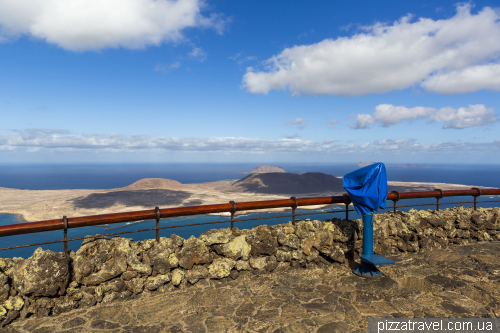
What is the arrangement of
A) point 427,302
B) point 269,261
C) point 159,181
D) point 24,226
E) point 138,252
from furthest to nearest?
1. point 159,181
2. point 269,261
3. point 138,252
4. point 427,302
5. point 24,226

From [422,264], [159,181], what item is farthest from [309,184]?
[422,264]

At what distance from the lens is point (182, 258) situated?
4227mm

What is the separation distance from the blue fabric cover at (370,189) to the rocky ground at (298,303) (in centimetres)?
126

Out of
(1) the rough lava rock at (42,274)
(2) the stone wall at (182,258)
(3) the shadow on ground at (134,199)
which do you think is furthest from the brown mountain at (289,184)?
(1) the rough lava rock at (42,274)

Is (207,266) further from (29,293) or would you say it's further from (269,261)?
(29,293)

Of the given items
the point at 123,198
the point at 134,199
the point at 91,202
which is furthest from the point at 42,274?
the point at 123,198

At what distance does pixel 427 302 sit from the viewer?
3.70 m

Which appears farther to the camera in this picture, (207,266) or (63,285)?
(207,266)

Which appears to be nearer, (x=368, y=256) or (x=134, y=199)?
(x=368, y=256)

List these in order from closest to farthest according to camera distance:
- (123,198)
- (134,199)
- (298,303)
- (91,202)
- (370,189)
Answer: (298,303) < (370,189) < (91,202) < (134,199) < (123,198)

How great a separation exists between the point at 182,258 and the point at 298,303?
1.91 meters

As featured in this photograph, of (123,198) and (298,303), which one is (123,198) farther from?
(298,303)

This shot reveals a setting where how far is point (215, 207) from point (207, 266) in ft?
3.22

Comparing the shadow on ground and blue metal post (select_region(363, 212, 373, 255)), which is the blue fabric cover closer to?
blue metal post (select_region(363, 212, 373, 255))
